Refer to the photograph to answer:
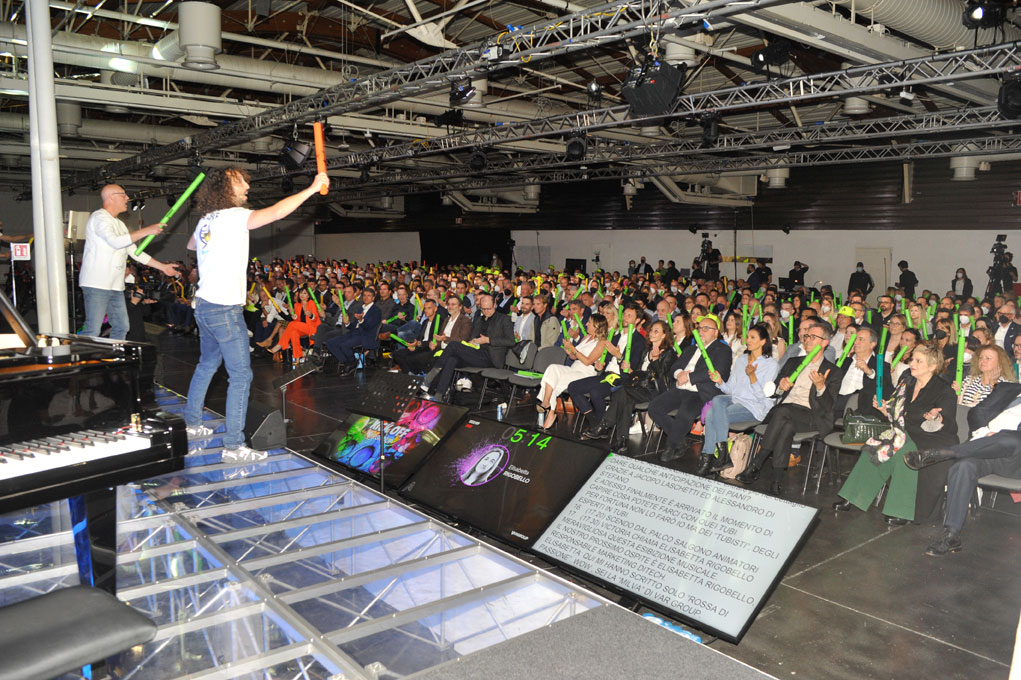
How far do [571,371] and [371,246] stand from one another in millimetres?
25586

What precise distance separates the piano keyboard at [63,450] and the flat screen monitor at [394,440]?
2.65 m

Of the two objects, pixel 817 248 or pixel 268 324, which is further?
pixel 817 248

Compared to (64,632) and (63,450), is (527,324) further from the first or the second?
(64,632)

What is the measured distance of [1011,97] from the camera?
27.0 feet

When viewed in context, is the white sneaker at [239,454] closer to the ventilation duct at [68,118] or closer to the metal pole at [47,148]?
the metal pole at [47,148]

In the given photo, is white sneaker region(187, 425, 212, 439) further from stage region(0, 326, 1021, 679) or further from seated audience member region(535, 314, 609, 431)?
seated audience member region(535, 314, 609, 431)

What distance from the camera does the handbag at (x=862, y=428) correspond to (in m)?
5.21

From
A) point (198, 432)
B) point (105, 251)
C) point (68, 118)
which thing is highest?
point (68, 118)

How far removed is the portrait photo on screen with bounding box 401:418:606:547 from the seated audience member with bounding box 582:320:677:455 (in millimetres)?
2129

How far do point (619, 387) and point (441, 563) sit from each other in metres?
3.86

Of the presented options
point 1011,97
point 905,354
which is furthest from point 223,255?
point 1011,97

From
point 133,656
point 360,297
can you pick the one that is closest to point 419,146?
point 360,297

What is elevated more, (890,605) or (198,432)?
(198,432)

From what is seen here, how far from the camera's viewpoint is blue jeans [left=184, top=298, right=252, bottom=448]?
3893 mm
